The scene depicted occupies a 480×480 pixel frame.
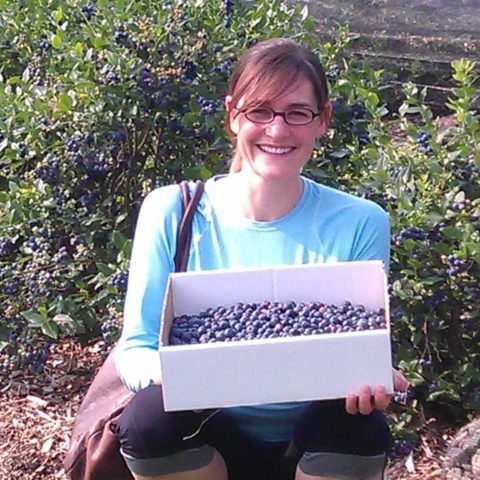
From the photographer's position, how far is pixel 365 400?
81.0 inches

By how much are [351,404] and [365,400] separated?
33mm

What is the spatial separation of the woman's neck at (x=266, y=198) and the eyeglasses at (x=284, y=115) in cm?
14

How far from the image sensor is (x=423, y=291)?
3043 mm

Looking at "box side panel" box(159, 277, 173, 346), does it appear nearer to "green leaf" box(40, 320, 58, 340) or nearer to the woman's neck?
the woman's neck

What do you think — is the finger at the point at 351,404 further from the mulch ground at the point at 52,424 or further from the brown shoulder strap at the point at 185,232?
the mulch ground at the point at 52,424

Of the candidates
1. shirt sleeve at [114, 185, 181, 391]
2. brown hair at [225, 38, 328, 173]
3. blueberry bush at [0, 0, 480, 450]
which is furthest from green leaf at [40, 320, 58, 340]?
brown hair at [225, 38, 328, 173]

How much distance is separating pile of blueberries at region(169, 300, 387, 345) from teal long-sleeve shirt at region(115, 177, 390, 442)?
17 centimetres

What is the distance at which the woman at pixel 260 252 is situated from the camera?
2.22m

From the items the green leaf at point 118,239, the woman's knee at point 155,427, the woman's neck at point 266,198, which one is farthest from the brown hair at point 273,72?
the green leaf at point 118,239

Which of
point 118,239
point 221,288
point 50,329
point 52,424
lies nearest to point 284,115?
point 221,288

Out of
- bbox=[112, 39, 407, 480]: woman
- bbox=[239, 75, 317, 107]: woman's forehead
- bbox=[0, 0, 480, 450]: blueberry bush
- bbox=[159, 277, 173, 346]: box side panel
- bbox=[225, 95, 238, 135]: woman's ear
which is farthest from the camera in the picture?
bbox=[0, 0, 480, 450]: blueberry bush

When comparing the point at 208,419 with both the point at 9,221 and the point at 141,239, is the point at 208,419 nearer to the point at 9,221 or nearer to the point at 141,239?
the point at 141,239

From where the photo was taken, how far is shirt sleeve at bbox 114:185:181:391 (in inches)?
91.0

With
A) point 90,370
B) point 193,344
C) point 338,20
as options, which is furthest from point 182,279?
point 338,20
